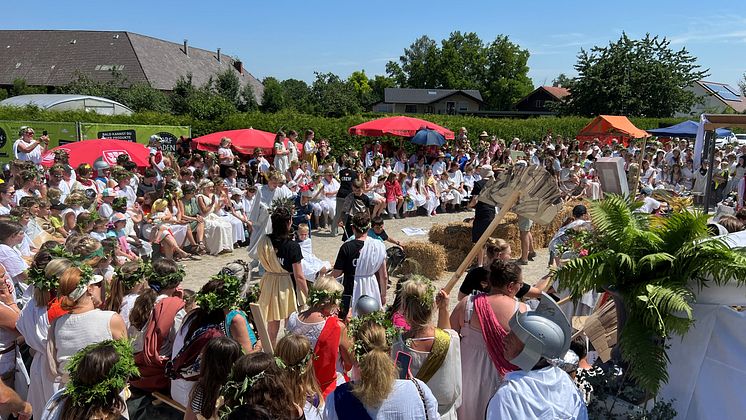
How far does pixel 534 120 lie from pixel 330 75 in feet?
115

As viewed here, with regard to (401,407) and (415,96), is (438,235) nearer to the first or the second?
(401,407)

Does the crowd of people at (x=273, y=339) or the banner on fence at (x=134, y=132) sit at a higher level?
the banner on fence at (x=134, y=132)

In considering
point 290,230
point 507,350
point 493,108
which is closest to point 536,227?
point 290,230

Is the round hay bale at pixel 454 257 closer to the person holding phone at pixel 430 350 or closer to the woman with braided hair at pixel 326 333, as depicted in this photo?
the woman with braided hair at pixel 326 333

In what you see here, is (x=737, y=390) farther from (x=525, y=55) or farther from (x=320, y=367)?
(x=525, y=55)

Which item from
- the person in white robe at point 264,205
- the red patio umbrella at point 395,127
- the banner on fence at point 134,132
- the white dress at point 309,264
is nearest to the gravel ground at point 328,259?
the person in white robe at point 264,205

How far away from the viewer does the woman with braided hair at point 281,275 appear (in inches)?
249

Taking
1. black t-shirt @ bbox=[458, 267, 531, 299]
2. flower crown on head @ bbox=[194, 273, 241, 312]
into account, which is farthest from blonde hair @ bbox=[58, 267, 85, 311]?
black t-shirt @ bbox=[458, 267, 531, 299]

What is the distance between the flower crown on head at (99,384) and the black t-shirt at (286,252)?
10.2ft

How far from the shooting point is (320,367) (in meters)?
4.15

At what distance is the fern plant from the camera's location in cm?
336

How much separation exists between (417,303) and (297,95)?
6787 centimetres

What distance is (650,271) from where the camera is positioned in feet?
11.8

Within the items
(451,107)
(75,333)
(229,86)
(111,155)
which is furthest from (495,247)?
(451,107)
